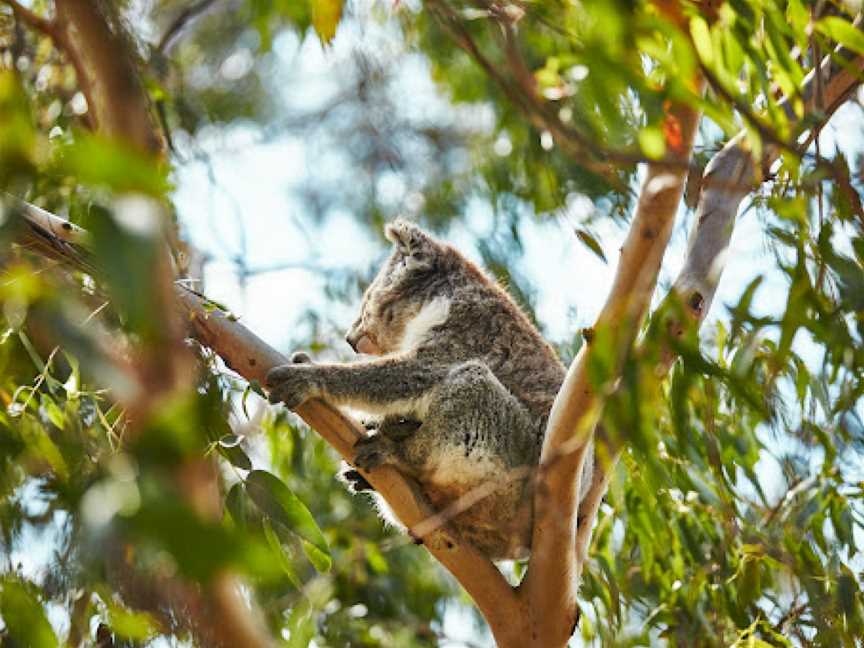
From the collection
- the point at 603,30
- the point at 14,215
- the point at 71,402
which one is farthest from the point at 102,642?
the point at 603,30

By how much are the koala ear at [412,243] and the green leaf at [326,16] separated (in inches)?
59.3

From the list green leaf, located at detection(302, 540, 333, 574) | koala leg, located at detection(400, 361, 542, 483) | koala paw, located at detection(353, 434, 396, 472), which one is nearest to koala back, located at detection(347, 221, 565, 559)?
koala leg, located at detection(400, 361, 542, 483)

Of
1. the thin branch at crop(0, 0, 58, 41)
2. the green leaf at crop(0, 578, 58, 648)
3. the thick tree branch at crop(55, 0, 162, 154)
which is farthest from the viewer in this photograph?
the thin branch at crop(0, 0, 58, 41)

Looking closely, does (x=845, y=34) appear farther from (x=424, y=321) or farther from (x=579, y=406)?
(x=424, y=321)

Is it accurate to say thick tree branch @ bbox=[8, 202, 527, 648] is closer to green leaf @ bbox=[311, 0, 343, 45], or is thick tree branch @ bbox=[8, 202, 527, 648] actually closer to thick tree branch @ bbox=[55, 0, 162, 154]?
green leaf @ bbox=[311, 0, 343, 45]

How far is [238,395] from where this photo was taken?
2.99 m

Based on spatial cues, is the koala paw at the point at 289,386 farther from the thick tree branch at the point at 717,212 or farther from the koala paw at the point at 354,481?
the thick tree branch at the point at 717,212

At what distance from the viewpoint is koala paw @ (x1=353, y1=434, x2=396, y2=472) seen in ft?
9.50

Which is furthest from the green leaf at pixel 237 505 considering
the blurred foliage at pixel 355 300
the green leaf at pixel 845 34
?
the green leaf at pixel 845 34

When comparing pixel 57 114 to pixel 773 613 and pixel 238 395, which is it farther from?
pixel 773 613

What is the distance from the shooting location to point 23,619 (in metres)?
1.51

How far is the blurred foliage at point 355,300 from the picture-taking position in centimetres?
124

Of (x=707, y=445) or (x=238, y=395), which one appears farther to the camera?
(x=707, y=445)

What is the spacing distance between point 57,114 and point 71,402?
1775mm
